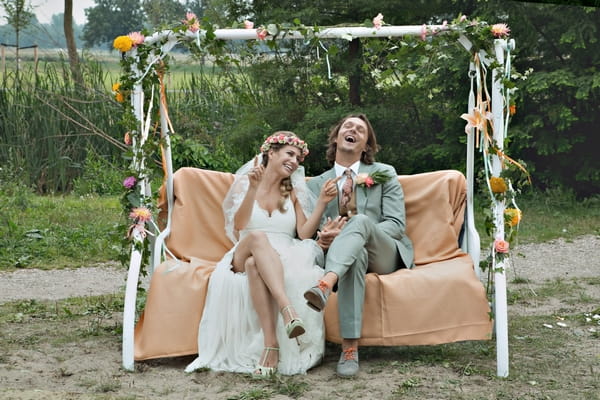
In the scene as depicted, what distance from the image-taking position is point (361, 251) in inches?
153

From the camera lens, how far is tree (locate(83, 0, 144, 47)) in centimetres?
1712

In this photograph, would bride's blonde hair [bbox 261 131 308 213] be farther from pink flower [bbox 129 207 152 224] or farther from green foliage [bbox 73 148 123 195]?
green foliage [bbox 73 148 123 195]

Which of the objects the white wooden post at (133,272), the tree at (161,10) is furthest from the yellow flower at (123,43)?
the tree at (161,10)

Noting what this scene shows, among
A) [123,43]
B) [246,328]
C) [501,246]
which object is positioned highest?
[123,43]

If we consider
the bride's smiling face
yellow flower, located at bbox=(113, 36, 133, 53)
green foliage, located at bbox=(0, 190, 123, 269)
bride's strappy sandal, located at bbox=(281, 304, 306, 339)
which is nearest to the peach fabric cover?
bride's strappy sandal, located at bbox=(281, 304, 306, 339)

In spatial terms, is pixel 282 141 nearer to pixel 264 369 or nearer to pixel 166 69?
pixel 166 69

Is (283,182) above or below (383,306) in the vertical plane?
above

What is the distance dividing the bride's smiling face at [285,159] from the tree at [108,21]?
1347 cm

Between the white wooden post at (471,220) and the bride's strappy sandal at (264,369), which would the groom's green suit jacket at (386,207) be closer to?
the white wooden post at (471,220)

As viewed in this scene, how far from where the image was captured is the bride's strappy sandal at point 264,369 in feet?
12.3

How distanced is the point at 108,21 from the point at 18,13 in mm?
5697

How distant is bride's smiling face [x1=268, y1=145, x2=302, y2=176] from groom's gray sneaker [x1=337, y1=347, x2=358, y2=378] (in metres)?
0.93

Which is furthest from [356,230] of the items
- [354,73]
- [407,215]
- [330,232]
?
[354,73]

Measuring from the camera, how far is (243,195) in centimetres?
434
